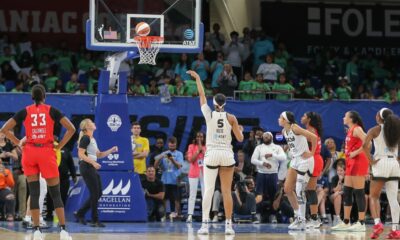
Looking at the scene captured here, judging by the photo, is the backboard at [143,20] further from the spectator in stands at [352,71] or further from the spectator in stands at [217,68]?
the spectator in stands at [352,71]

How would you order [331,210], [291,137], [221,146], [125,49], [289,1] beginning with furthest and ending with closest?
[289,1] < [331,210] < [125,49] < [291,137] < [221,146]

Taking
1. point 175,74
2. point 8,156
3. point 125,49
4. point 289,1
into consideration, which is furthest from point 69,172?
point 289,1

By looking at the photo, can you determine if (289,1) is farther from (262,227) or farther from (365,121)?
(262,227)

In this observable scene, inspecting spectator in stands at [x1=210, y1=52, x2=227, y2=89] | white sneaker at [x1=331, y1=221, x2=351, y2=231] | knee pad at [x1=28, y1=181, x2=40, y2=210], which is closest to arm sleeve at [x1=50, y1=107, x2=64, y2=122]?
knee pad at [x1=28, y1=181, x2=40, y2=210]

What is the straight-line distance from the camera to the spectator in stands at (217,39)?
92.8 feet

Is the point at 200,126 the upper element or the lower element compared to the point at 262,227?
upper

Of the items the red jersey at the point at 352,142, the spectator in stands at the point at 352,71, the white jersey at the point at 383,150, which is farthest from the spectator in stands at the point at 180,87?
the white jersey at the point at 383,150

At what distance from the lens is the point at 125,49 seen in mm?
19703

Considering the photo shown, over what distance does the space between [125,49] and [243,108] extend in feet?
17.1

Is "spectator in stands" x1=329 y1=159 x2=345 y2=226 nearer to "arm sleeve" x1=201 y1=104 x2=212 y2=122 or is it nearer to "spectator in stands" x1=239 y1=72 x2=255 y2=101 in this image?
"spectator in stands" x1=239 y1=72 x2=255 y2=101

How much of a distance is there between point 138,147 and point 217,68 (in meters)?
5.03

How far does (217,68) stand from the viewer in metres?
26.3

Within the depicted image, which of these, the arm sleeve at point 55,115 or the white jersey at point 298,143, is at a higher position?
the arm sleeve at point 55,115

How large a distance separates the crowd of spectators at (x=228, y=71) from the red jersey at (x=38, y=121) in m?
9.15
